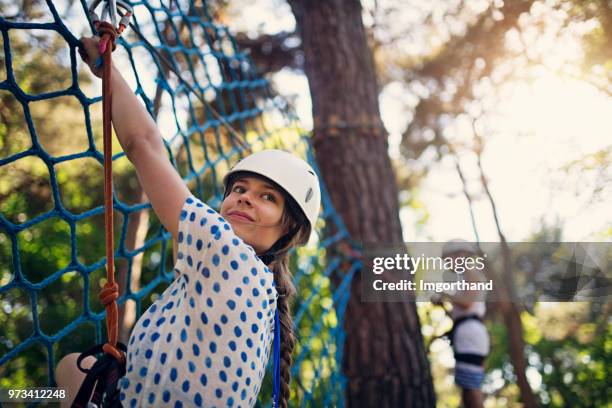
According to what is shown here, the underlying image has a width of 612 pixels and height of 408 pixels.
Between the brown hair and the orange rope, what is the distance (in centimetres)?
39

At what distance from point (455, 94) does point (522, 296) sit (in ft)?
11.1

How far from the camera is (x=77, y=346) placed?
548 cm

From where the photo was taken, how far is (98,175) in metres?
7.14

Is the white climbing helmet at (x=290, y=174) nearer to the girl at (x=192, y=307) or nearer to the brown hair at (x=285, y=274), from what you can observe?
the brown hair at (x=285, y=274)

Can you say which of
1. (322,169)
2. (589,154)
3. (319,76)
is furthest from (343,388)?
(589,154)

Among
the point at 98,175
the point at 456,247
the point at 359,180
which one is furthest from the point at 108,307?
the point at 98,175

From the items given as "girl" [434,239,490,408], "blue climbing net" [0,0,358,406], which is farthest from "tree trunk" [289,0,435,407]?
"girl" [434,239,490,408]

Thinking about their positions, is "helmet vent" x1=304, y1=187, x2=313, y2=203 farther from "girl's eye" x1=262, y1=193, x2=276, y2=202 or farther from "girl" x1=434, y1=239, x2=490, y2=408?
"girl" x1=434, y1=239, x2=490, y2=408

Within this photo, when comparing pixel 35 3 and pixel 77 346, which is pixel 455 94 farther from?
pixel 77 346

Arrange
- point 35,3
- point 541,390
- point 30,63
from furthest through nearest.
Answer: point 541,390 < point 30,63 < point 35,3

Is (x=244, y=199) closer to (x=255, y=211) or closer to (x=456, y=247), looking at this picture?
(x=255, y=211)

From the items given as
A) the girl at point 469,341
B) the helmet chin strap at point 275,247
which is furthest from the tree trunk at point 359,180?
the helmet chin strap at point 275,247

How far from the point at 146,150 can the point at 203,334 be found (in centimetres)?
33

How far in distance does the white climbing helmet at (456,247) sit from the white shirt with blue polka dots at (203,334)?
224 centimetres
